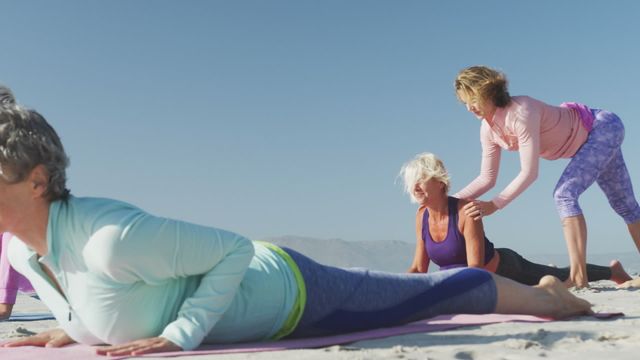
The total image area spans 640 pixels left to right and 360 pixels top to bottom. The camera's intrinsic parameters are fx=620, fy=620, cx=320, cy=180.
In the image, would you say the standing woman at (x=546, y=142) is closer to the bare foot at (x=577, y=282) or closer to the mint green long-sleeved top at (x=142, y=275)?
the bare foot at (x=577, y=282)

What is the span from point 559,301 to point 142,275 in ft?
7.34

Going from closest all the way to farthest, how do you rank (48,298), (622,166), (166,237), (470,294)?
(166,237)
(48,298)
(470,294)
(622,166)

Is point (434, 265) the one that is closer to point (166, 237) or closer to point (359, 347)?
point (359, 347)

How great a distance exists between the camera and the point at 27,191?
2.27 metres

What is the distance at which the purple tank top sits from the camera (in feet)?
16.2

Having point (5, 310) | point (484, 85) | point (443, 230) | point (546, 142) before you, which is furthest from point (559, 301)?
point (5, 310)

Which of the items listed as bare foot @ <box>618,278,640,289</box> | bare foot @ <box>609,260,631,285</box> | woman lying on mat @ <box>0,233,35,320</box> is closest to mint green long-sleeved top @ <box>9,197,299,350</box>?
woman lying on mat @ <box>0,233,35,320</box>

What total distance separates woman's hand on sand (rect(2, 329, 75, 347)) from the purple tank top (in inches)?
116

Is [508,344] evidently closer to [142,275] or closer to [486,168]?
[142,275]

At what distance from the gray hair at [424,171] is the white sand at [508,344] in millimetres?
1810

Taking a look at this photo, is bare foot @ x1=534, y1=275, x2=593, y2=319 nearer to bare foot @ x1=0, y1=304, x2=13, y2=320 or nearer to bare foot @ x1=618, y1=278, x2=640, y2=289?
bare foot @ x1=618, y1=278, x2=640, y2=289

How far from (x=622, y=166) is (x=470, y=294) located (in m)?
3.95

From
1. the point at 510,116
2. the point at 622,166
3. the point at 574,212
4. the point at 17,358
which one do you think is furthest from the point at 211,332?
the point at 622,166

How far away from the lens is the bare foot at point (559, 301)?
11.0 ft
